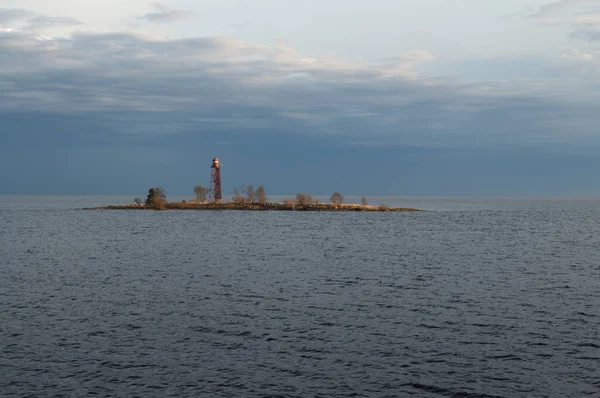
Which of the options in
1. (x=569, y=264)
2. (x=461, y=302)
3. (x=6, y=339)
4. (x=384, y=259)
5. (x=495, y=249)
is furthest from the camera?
(x=495, y=249)

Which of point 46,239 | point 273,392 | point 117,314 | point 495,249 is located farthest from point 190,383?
point 46,239

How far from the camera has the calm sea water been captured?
78.4 feet

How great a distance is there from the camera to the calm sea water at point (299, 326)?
2391cm

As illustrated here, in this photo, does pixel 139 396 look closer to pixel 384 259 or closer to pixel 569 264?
pixel 384 259

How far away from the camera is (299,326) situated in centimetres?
3266

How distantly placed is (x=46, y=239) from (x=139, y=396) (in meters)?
71.9

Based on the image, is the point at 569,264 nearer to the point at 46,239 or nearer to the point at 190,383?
the point at 190,383

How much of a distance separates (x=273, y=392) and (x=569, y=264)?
46782mm

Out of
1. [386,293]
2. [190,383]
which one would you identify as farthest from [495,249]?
[190,383]

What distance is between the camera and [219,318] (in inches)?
1357

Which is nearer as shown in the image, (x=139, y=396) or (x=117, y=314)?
(x=139, y=396)

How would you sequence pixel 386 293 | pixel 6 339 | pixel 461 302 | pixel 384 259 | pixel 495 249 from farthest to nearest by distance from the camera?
1. pixel 495 249
2. pixel 384 259
3. pixel 386 293
4. pixel 461 302
5. pixel 6 339

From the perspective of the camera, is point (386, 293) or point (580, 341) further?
point (386, 293)

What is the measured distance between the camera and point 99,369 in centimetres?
2523
